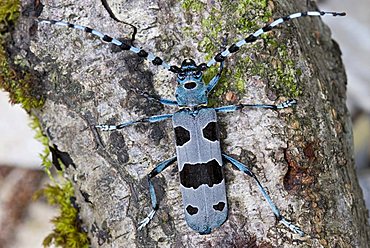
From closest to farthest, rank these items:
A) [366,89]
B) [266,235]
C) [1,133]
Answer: [266,235], [1,133], [366,89]

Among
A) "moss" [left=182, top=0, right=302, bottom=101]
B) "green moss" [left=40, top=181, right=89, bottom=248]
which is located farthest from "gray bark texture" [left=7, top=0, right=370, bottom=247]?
"green moss" [left=40, top=181, right=89, bottom=248]

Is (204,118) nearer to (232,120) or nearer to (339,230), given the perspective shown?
(232,120)

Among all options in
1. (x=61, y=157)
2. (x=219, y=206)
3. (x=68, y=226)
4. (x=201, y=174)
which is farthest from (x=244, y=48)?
(x=68, y=226)

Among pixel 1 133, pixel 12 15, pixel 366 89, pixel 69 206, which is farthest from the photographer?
pixel 366 89

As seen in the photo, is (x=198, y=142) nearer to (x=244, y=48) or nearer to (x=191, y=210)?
(x=191, y=210)

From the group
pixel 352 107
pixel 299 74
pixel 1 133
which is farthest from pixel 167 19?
pixel 352 107

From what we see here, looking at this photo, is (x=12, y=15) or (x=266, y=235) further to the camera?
(x=12, y=15)

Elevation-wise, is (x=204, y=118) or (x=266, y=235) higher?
(x=204, y=118)

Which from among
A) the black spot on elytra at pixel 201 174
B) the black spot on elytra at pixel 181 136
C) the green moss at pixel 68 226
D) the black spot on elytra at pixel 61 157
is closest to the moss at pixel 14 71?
the black spot on elytra at pixel 61 157
